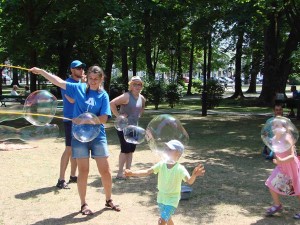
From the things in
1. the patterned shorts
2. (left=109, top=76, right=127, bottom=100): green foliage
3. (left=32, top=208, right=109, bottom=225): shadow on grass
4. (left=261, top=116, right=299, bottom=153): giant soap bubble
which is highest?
(left=109, top=76, right=127, bottom=100): green foliage

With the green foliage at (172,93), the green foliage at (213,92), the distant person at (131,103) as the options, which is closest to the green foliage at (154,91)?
the green foliage at (172,93)

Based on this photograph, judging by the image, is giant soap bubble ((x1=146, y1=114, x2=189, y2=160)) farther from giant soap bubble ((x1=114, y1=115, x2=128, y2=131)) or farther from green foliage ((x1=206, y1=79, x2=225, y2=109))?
green foliage ((x1=206, y1=79, x2=225, y2=109))

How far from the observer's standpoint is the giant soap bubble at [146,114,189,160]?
4.82 m

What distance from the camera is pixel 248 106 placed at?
25047 millimetres

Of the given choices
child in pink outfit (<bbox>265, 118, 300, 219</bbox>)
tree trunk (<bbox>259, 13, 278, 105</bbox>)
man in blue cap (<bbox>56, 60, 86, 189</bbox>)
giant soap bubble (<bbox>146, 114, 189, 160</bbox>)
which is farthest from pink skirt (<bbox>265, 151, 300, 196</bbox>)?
tree trunk (<bbox>259, 13, 278, 105</bbox>)

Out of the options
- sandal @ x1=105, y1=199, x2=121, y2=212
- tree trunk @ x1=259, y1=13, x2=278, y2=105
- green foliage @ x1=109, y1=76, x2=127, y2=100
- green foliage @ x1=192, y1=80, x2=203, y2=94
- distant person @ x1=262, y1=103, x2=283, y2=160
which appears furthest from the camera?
green foliage @ x1=192, y1=80, x2=203, y2=94

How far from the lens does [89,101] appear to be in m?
5.45

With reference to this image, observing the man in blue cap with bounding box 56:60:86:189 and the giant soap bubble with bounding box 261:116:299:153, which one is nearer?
the giant soap bubble with bounding box 261:116:299:153

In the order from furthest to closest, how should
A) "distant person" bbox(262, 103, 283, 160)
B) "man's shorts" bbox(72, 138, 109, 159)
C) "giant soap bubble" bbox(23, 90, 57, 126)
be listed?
"distant person" bbox(262, 103, 283, 160)
"giant soap bubble" bbox(23, 90, 57, 126)
"man's shorts" bbox(72, 138, 109, 159)

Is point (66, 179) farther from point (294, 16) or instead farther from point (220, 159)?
point (294, 16)

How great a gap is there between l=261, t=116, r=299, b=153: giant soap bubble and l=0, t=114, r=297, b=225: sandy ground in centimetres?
95

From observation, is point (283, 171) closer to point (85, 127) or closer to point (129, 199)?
point (129, 199)

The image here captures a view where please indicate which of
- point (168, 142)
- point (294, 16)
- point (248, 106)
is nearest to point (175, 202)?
point (168, 142)

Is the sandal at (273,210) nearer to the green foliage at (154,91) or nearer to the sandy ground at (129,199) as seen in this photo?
the sandy ground at (129,199)
